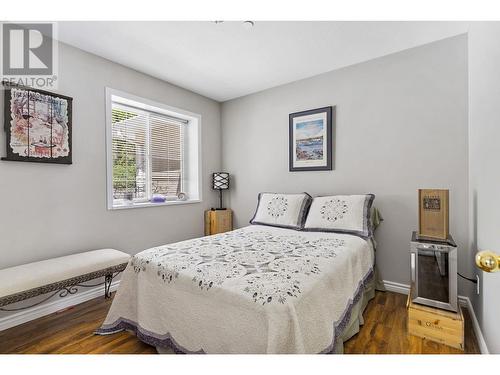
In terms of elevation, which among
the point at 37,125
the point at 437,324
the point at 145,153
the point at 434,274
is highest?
the point at 37,125

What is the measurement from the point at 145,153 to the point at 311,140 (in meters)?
2.16

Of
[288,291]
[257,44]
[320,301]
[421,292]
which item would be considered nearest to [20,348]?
[288,291]

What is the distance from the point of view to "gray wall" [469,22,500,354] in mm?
1276

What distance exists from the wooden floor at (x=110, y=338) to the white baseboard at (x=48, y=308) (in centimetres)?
5

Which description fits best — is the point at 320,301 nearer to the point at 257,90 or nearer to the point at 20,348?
the point at 20,348

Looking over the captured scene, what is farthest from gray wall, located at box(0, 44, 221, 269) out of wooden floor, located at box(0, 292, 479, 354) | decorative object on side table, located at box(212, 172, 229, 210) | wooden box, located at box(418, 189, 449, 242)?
wooden box, located at box(418, 189, 449, 242)

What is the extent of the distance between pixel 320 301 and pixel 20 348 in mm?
2100

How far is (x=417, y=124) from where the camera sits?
2473mm

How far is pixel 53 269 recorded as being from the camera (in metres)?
1.95

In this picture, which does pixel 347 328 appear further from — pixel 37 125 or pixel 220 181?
pixel 37 125

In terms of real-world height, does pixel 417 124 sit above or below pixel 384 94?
below

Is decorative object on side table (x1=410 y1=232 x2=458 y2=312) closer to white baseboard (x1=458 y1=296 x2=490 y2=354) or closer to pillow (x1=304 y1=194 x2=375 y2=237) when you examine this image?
white baseboard (x1=458 y1=296 x2=490 y2=354)

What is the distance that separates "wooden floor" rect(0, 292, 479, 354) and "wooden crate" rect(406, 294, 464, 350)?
5 cm

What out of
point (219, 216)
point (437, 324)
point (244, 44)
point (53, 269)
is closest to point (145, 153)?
point (219, 216)
